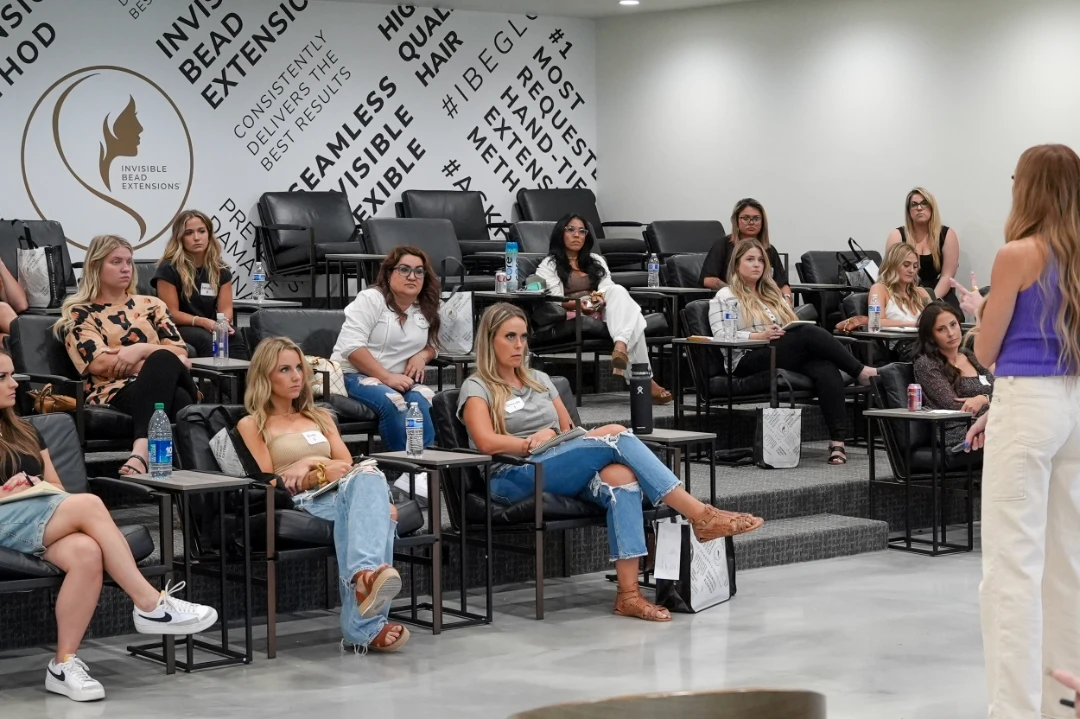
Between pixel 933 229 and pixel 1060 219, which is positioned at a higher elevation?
pixel 933 229

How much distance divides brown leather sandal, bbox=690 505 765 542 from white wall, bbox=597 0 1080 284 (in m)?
5.10

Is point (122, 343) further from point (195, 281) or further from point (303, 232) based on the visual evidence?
point (303, 232)

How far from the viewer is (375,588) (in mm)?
4535

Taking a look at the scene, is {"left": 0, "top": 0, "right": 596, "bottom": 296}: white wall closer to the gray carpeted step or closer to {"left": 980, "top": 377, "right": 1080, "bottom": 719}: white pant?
the gray carpeted step

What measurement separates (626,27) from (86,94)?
4.47 metres

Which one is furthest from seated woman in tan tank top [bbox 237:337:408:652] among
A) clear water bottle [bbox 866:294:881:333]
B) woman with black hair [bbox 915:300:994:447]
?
clear water bottle [bbox 866:294:881:333]

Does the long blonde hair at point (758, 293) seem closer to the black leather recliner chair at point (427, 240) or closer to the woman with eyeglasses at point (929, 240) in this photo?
the woman with eyeglasses at point (929, 240)

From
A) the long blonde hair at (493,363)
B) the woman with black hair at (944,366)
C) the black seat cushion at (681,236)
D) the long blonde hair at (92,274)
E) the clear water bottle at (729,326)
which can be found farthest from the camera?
the black seat cushion at (681,236)

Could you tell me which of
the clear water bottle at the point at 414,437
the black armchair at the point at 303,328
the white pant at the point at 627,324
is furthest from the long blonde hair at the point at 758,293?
the clear water bottle at the point at 414,437

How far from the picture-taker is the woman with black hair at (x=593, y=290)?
25.6ft

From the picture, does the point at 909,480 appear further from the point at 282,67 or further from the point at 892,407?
the point at 282,67

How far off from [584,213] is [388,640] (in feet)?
23.6

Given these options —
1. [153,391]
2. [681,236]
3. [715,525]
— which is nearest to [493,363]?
[715,525]

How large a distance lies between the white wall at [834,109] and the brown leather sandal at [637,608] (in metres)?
5.38
